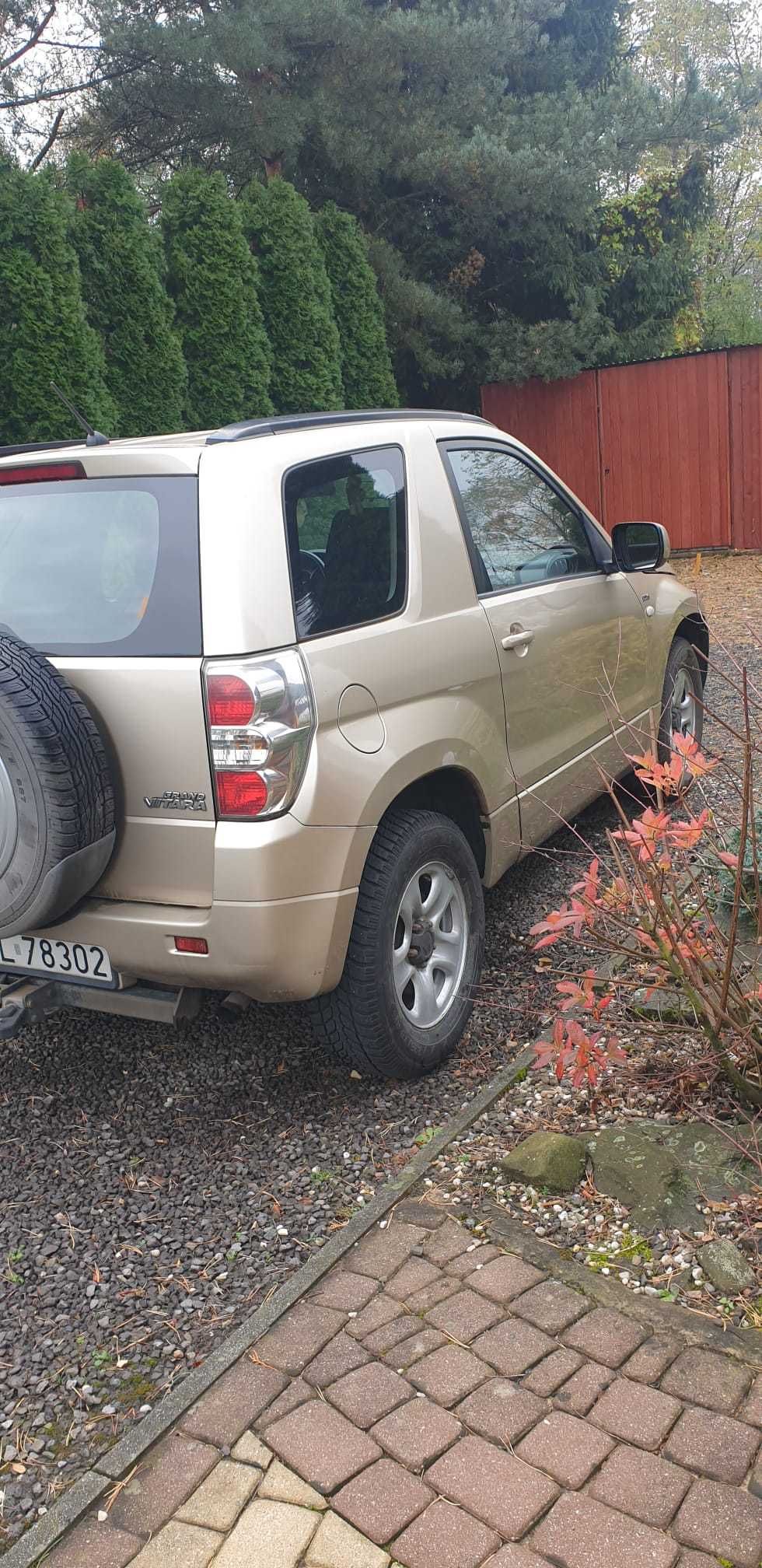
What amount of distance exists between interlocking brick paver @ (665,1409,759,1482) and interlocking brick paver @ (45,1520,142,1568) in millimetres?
980

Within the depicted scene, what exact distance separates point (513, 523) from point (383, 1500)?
328 centimetres

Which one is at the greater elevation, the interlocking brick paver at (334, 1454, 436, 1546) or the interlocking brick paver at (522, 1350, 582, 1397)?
the interlocking brick paver at (334, 1454, 436, 1546)

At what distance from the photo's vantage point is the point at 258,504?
3088 mm

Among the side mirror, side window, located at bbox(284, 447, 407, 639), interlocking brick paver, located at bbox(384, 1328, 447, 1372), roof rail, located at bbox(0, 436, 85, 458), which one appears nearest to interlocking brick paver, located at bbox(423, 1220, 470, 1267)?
interlocking brick paver, located at bbox(384, 1328, 447, 1372)

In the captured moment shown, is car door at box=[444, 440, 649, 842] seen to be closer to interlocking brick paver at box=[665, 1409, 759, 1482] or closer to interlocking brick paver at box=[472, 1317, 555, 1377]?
interlocking brick paver at box=[472, 1317, 555, 1377]

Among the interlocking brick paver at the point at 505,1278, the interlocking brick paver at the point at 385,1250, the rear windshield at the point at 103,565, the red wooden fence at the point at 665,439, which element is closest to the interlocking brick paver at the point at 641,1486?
the interlocking brick paver at the point at 505,1278

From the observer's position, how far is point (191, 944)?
303 cm

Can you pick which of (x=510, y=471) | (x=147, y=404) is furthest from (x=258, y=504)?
(x=147, y=404)

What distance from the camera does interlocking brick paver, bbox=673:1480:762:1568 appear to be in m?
1.95

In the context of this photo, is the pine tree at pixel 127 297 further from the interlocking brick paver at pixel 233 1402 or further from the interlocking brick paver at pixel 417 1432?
the interlocking brick paver at pixel 417 1432

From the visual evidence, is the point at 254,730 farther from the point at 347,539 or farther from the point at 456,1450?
the point at 456,1450

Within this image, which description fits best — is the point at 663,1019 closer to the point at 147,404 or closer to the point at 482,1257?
the point at 482,1257

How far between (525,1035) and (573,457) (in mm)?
15156

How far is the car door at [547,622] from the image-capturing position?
13.6 ft
